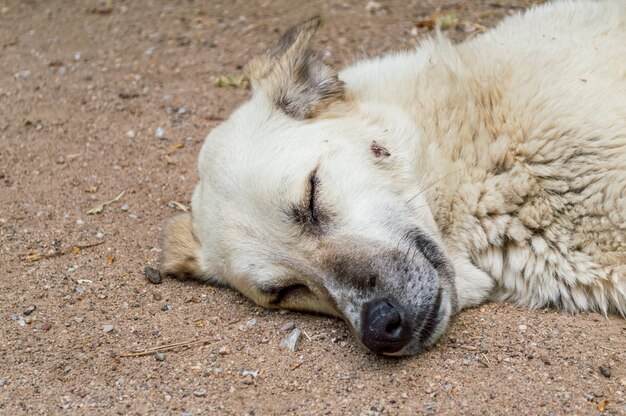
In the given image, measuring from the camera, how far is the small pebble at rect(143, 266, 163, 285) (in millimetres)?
4156

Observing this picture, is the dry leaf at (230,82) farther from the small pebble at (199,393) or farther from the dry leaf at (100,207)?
the small pebble at (199,393)

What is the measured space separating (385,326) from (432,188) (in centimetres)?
82

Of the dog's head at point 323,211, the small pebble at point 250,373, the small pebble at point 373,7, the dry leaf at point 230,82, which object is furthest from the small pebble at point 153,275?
the small pebble at point 373,7

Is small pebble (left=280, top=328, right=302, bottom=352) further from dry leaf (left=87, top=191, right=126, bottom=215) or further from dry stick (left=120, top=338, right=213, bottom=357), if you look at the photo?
dry leaf (left=87, top=191, right=126, bottom=215)

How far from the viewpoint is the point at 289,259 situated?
3.50 metres

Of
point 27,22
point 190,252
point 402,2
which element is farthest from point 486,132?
point 27,22

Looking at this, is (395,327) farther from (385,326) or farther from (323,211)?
(323,211)

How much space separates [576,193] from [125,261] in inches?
98.9

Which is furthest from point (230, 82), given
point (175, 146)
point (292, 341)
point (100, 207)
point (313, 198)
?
point (292, 341)

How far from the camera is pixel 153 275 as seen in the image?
4.18m

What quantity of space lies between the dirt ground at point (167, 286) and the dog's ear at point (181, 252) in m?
0.09

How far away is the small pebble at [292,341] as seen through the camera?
345 centimetres

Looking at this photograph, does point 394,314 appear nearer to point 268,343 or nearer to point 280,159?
point 268,343

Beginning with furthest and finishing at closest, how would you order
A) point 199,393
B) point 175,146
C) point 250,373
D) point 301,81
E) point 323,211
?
point 175,146 < point 301,81 < point 323,211 < point 250,373 < point 199,393
